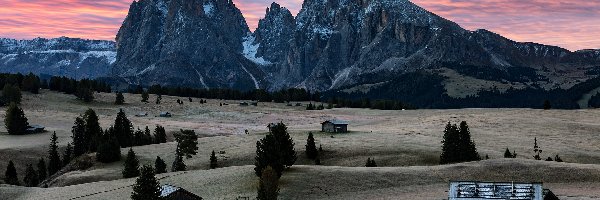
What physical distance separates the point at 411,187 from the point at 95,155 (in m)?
65.4

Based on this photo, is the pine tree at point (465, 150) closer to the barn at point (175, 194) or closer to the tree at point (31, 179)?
the barn at point (175, 194)

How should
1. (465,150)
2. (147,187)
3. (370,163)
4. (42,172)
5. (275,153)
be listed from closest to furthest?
(147,187), (275,153), (370,163), (465,150), (42,172)

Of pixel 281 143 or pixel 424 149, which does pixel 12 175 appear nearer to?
pixel 281 143

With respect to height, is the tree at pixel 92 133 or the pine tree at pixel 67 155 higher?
the tree at pixel 92 133

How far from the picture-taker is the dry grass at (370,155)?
247 feet

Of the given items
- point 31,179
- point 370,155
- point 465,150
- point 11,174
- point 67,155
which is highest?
point 465,150

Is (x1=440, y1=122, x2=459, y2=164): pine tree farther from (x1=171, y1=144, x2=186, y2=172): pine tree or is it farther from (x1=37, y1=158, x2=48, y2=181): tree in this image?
(x1=37, y1=158, x2=48, y2=181): tree

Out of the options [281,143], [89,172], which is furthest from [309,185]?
[89,172]

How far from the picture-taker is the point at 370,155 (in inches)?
4085

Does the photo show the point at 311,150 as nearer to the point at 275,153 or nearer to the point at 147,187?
the point at 275,153

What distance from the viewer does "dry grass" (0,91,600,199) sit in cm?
7519

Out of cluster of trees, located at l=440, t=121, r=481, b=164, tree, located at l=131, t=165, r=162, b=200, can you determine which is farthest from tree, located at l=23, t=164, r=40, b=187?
cluster of trees, located at l=440, t=121, r=481, b=164

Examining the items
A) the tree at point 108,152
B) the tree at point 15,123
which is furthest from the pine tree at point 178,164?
the tree at point 15,123

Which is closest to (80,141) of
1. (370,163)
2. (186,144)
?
(186,144)
